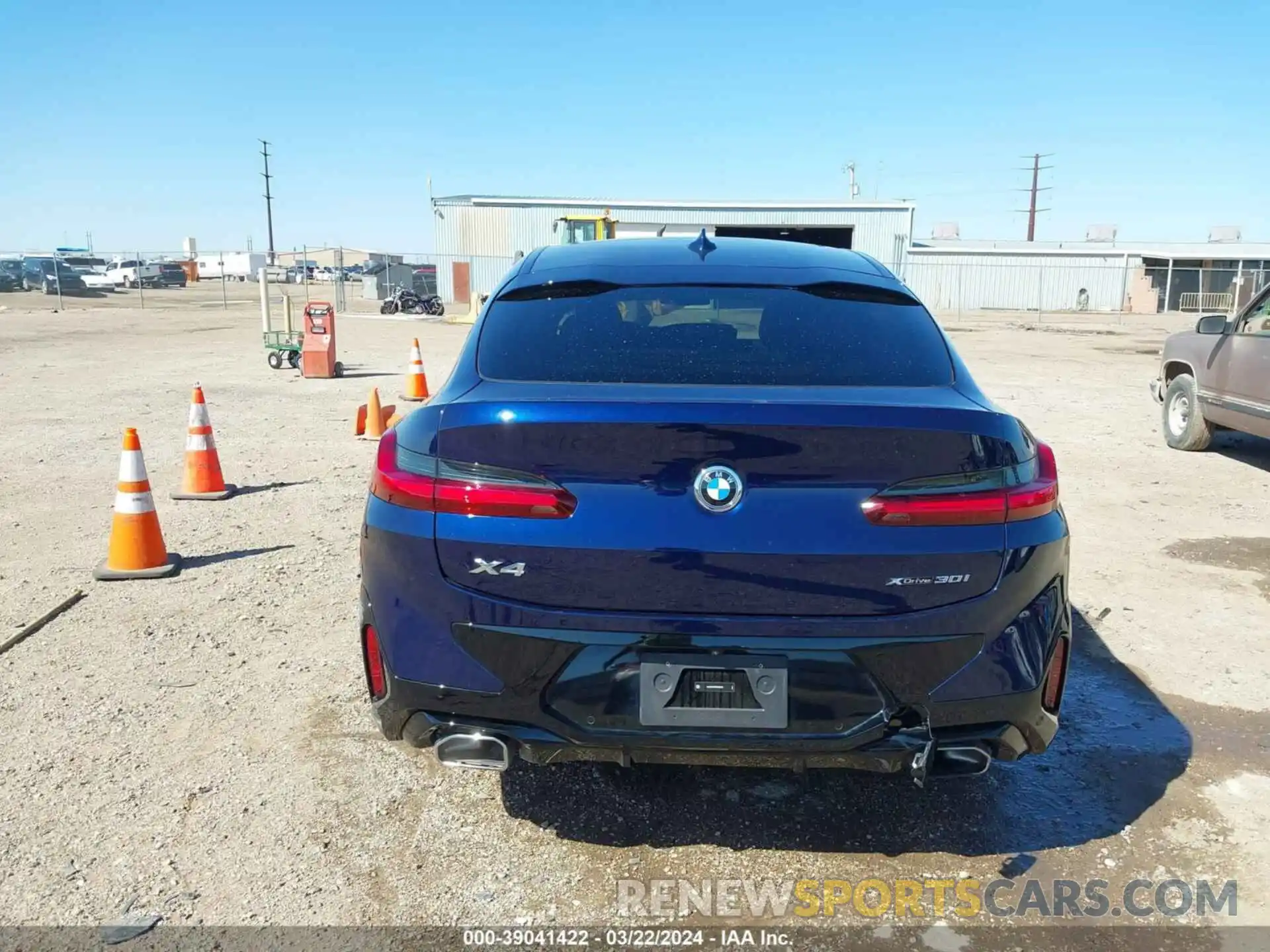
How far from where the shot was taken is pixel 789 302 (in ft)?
10.6

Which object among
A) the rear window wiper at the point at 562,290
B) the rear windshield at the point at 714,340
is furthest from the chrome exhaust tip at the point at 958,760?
the rear window wiper at the point at 562,290

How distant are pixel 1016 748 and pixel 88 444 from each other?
8828mm

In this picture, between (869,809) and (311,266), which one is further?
(311,266)

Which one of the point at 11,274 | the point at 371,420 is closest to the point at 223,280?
the point at 11,274

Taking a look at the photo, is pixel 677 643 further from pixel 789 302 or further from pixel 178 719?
pixel 178 719

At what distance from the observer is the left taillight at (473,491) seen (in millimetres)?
2434

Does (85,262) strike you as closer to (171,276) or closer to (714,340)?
(171,276)

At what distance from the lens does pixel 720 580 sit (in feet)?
7.91

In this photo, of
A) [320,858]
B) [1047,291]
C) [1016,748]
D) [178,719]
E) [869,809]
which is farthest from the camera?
[1047,291]

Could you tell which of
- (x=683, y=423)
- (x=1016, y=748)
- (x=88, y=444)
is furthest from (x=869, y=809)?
(x=88, y=444)

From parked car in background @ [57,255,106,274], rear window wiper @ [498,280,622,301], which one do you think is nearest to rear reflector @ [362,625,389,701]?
rear window wiper @ [498,280,622,301]

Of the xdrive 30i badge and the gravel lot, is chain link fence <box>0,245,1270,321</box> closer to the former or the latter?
the gravel lot

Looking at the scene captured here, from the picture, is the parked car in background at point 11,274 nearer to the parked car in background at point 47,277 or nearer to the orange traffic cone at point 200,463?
the parked car in background at point 47,277

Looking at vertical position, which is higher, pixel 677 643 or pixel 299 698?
pixel 677 643
